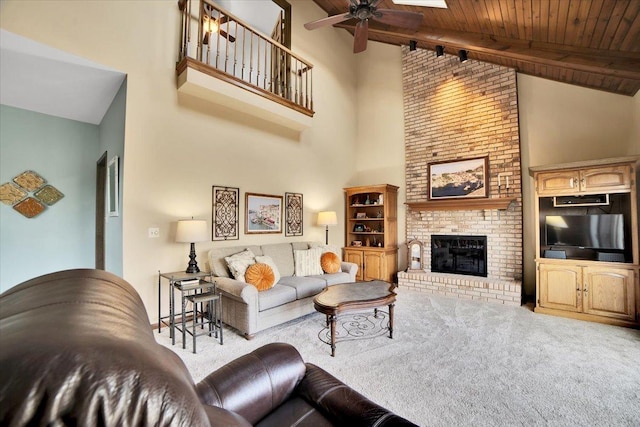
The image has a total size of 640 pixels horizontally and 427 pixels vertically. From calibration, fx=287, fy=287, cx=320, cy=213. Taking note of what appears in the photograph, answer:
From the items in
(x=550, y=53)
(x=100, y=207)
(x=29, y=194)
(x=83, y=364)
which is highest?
(x=550, y=53)

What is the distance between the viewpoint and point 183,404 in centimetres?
49

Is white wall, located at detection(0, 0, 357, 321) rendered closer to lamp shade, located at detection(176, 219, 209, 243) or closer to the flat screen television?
lamp shade, located at detection(176, 219, 209, 243)

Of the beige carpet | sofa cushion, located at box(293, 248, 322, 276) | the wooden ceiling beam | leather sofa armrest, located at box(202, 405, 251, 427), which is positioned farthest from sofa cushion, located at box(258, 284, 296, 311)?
the wooden ceiling beam

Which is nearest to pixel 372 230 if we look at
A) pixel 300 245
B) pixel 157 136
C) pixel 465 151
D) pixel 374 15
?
pixel 300 245

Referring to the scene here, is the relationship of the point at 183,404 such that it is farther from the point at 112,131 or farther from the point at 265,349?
the point at 112,131

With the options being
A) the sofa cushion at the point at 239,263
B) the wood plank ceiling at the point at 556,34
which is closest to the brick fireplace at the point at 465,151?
the wood plank ceiling at the point at 556,34

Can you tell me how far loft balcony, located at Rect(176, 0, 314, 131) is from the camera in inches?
149

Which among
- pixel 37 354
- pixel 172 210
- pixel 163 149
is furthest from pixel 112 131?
pixel 37 354

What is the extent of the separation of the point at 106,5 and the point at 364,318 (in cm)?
496

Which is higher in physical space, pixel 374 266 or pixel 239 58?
pixel 239 58

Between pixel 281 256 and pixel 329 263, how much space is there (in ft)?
2.58

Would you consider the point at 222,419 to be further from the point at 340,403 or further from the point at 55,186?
the point at 55,186

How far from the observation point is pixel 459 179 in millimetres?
5535

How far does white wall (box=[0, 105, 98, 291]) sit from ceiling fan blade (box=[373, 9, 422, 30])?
4.86 metres
